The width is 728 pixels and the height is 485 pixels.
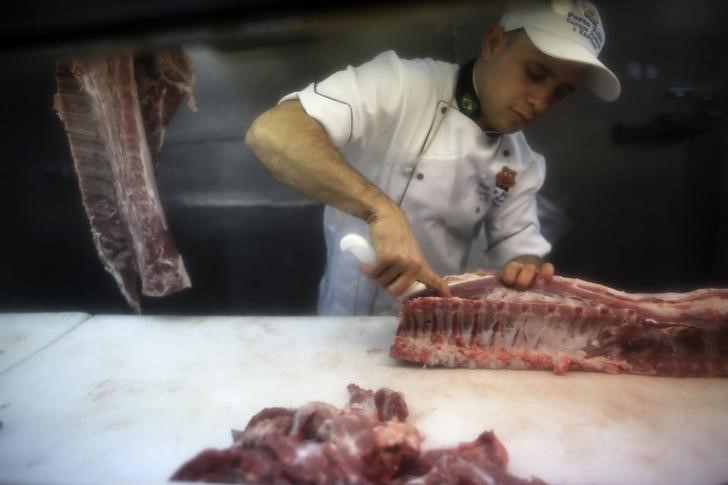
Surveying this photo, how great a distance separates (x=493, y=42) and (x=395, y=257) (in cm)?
114

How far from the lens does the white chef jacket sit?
243 cm

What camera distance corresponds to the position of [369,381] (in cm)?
206

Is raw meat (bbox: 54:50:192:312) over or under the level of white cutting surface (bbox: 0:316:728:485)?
over

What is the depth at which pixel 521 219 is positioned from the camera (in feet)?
9.41

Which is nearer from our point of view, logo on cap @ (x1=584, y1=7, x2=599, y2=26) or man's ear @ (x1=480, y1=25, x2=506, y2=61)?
logo on cap @ (x1=584, y1=7, x2=599, y2=26)

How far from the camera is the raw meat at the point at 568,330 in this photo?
6.68ft

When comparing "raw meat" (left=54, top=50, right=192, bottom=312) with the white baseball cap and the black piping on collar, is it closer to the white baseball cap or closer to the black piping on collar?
the black piping on collar

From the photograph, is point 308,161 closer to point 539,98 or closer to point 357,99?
point 357,99

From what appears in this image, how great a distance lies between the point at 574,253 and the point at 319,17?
4.09 metres

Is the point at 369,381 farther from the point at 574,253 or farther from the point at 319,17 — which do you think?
the point at 574,253

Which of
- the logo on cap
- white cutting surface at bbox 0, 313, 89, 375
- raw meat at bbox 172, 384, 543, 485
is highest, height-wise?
the logo on cap

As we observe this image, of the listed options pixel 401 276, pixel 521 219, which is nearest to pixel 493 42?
pixel 521 219

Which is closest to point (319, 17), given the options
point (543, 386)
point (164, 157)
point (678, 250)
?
point (543, 386)

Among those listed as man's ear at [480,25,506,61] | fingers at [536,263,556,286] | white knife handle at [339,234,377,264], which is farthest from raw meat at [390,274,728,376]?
man's ear at [480,25,506,61]
